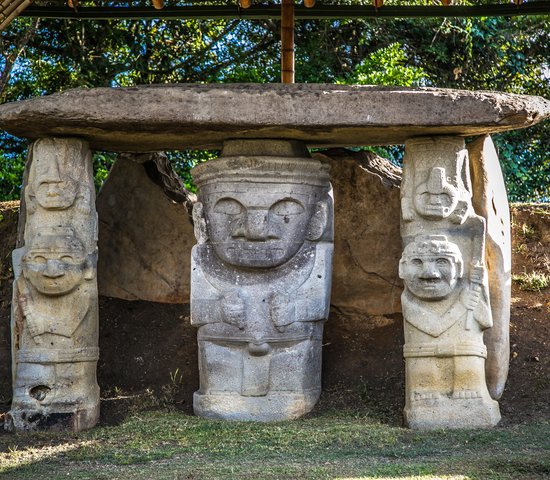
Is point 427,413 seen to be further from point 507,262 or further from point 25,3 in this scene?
point 25,3

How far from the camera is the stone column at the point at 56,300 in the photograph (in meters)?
7.79

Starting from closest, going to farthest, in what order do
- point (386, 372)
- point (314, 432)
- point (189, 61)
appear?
point (314, 432) → point (386, 372) → point (189, 61)

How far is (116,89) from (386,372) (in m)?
2.83

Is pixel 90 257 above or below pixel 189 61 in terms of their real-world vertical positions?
below

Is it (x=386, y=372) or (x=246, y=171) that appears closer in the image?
(x=246, y=171)

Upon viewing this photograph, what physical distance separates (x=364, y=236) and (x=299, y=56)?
4466mm

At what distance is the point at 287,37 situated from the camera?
9.52m

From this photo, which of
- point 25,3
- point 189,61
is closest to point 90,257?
point 25,3

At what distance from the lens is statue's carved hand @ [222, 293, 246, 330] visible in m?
7.84

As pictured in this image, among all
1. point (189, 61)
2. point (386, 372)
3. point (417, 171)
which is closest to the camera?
point (417, 171)

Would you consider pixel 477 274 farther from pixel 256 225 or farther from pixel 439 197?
pixel 256 225

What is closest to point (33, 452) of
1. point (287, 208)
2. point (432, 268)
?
point (287, 208)

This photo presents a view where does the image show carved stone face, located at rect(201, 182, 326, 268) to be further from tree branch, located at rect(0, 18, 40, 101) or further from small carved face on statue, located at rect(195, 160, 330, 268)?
tree branch, located at rect(0, 18, 40, 101)

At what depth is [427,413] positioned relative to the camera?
24.6ft
